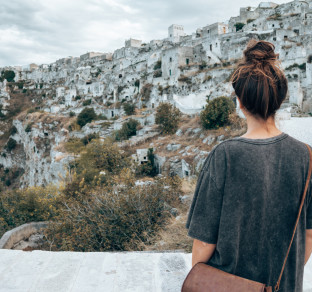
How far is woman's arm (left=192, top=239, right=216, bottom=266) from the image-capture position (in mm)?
1185

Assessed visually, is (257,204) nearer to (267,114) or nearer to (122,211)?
(267,114)

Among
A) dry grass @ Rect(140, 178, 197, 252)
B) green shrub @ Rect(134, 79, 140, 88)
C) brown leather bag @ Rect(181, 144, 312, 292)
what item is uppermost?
green shrub @ Rect(134, 79, 140, 88)

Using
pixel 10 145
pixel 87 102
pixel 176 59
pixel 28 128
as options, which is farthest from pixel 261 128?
pixel 10 145

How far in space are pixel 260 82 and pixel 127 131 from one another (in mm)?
20859

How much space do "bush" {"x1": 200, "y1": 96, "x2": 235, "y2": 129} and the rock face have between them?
1.25 m

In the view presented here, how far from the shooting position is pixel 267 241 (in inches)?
45.8

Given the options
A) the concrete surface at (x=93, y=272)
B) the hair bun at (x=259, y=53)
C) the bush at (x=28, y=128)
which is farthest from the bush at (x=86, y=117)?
the hair bun at (x=259, y=53)

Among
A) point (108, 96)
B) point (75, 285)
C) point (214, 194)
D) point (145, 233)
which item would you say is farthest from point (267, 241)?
point (108, 96)

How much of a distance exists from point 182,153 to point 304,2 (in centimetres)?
2975

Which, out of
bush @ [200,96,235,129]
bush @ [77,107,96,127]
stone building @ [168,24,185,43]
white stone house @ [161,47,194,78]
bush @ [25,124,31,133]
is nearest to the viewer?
bush @ [200,96,235,129]

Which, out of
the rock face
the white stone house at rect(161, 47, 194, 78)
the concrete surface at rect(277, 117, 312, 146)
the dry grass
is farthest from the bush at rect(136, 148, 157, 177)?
the white stone house at rect(161, 47, 194, 78)

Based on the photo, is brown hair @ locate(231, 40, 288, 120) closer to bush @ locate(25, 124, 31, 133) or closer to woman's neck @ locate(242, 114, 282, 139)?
woman's neck @ locate(242, 114, 282, 139)

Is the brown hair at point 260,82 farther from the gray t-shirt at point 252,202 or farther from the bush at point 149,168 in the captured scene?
the bush at point 149,168

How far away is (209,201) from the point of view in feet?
3.72
